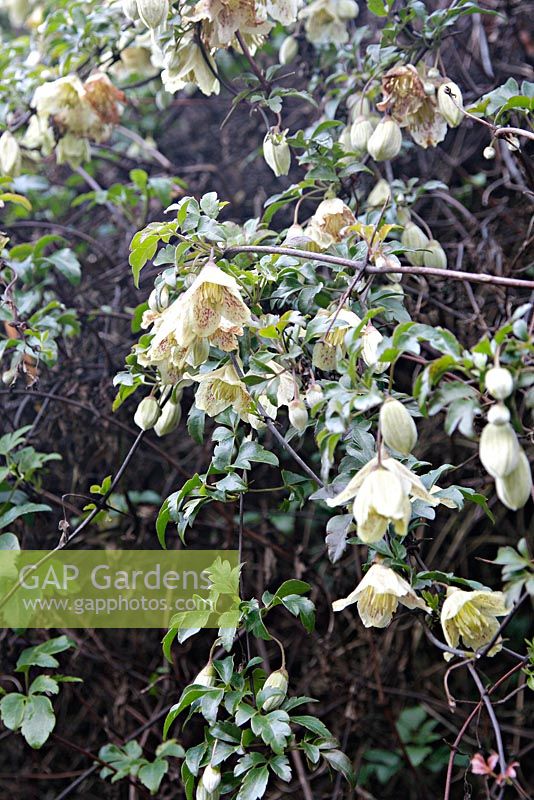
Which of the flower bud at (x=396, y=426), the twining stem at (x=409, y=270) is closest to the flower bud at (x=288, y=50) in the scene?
the twining stem at (x=409, y=270)

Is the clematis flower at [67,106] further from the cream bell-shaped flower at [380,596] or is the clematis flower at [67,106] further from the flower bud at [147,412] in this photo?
the cream bell-shaped flower at [380,596]

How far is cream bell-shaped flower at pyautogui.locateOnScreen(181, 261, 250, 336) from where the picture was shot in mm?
884

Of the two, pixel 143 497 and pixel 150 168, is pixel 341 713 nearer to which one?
pixel 143 497

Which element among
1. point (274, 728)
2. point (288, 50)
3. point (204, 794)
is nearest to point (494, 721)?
point (274, 728)

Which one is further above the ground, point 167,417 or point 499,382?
point 499,382

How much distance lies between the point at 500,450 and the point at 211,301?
384 millimetres

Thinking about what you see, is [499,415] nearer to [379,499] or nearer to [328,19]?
[379,499]

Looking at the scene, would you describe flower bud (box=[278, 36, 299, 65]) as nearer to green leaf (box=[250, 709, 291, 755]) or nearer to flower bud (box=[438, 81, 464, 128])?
flower bud (box=[438, 81, 464, 128])

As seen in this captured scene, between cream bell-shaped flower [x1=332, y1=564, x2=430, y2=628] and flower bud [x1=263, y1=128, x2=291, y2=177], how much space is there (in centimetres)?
64

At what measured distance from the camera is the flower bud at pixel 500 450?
668mm

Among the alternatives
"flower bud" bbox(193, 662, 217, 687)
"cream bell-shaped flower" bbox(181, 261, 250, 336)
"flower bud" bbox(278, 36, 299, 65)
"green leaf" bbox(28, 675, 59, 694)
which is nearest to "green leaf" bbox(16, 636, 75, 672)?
"green leaf" bbox(28, 675, 59, 694)

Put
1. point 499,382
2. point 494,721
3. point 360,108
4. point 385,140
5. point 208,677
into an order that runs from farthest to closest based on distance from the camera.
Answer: point 360,108, point 385,140, point 208,677, point 494,721, point 499,382

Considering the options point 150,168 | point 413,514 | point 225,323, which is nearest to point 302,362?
point 225,323

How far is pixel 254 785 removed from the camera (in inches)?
34.1
